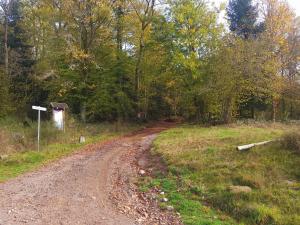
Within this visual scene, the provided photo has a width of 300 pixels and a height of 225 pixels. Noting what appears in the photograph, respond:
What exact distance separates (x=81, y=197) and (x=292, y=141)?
7.93 metres

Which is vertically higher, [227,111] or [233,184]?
[227,111]

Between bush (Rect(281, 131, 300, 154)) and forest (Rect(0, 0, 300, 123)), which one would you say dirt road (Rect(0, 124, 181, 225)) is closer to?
bush (Rect(281, 131, 300, 154))

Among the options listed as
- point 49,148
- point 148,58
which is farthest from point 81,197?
point 148,58

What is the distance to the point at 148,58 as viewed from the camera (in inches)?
1350

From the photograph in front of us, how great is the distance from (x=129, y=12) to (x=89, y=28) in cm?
543

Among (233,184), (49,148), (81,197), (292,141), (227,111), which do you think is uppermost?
(227,111)

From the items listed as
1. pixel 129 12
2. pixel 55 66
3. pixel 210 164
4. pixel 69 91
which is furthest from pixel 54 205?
pixel 129 12

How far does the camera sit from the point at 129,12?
108 feet

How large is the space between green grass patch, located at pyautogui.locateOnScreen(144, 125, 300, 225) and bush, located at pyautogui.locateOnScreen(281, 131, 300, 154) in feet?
0.84

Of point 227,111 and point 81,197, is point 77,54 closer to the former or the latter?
point 227,111

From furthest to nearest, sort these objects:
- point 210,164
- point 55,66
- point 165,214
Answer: point 55,66 < point 210,164 < point 165,214

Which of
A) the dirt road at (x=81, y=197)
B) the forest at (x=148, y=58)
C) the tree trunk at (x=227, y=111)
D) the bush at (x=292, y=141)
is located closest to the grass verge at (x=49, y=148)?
the dirt road at (x=81, y=197)

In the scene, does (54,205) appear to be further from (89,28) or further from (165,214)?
(89,28)

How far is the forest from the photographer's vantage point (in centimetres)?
2817
